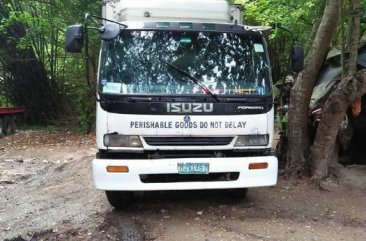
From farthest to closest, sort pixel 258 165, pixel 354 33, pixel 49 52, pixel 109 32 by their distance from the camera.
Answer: pixel 49 52 → pixel 354 33 → pixel 258 165 → pixel 109 32

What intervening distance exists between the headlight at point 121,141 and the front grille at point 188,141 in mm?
119

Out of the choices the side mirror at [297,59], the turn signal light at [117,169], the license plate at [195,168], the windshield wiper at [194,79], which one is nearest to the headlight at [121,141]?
the turn signal light at [117,169]

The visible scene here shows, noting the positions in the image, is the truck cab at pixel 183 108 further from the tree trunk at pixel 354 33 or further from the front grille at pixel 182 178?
the tree trunk at pixel 354 33

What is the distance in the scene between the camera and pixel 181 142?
6043mm

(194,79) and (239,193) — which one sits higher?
(194,79)

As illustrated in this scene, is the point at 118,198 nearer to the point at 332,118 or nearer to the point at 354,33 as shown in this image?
the point at 332,118

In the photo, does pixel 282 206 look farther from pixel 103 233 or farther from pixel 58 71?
pixel 58 71

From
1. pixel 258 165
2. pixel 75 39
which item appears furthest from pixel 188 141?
pixel 75 39

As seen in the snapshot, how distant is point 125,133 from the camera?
234 inches

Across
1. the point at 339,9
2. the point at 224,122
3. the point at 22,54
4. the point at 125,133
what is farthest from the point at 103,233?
the point at 22,54

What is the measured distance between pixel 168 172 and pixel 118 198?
1.06 m

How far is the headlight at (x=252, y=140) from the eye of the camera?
20.2 feet

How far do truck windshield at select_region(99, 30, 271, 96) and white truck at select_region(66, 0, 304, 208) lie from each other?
12mm

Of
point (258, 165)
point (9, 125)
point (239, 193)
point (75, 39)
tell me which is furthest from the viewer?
point (9, 125)
